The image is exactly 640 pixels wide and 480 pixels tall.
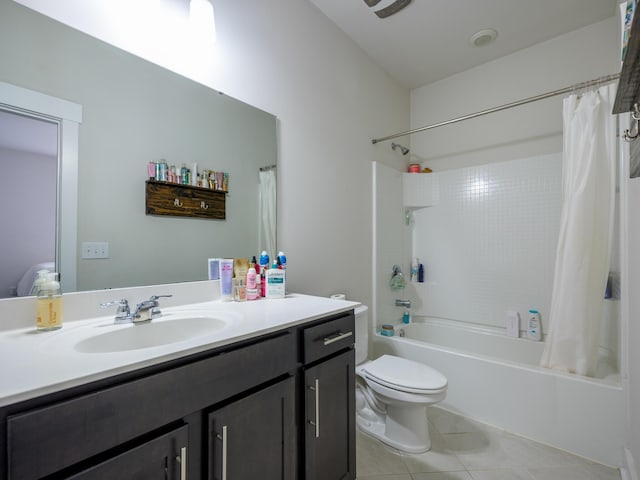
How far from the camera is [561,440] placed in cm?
164

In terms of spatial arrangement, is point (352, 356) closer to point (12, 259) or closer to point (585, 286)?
point (12, 259)

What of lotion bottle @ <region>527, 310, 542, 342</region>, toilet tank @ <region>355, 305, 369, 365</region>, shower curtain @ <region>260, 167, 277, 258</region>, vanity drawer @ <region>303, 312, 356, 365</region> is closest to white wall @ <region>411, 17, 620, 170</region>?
lotion bottle @ <region>527, 310, 542, 342</region>

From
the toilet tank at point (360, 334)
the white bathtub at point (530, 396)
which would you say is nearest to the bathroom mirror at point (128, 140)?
the toilet tank at point (360, 334)

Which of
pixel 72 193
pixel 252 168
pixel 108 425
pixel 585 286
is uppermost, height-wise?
pixel 252 168

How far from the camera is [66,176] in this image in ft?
3.28

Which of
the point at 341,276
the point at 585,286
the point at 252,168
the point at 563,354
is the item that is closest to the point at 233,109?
the point at 252,168

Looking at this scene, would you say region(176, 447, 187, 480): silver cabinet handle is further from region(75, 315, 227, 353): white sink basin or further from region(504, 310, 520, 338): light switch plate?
region(504, 310, 520, 338): light switch plate

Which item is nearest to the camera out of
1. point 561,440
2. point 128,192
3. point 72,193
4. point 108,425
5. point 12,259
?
point 108,425

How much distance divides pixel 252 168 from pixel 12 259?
98 cm

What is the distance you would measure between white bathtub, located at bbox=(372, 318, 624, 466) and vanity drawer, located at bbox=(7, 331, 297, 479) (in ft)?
5.26

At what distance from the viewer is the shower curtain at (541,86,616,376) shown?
1.68 m

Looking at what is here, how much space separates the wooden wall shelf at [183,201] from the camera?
121cm

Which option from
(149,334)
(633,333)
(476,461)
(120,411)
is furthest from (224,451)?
(633,333)

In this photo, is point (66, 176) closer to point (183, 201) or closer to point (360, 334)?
point (183, 201)
